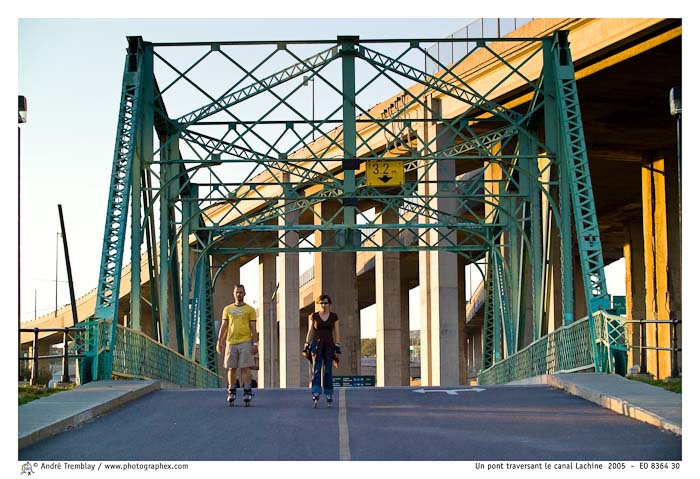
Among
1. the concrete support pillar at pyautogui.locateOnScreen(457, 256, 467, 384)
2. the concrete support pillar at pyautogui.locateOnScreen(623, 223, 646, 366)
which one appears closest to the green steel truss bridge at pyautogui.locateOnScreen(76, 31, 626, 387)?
the concrete support pillar at pyautogui.locateOnScreen(623, 223, 646, 366)

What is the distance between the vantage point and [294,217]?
220 feet

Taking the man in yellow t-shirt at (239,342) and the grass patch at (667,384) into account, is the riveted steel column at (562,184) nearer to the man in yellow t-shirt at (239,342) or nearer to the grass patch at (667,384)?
the grass patch at (667,384)

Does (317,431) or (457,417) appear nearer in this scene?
(317,431)

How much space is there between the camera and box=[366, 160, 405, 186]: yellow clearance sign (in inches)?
1358

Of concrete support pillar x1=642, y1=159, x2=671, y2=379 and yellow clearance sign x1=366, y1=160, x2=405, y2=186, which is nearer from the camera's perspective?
yellow clearance sign x1=366, y1=160, x2=405, y2=186

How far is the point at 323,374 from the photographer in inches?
762

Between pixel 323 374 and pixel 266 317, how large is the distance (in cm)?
5764

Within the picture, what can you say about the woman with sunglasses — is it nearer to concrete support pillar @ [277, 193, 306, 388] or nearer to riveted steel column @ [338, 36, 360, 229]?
riveted steel column @ [338, 36, 360, 229]

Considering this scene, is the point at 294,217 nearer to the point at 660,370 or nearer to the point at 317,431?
the point at 660,370

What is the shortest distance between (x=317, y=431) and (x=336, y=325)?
424cm

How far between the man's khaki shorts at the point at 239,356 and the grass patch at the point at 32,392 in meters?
3.02

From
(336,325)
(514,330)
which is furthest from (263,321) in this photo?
(336,325)

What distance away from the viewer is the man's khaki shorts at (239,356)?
1991 cm

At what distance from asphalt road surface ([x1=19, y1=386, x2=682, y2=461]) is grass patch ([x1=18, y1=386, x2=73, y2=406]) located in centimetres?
143
